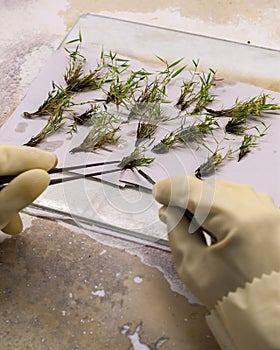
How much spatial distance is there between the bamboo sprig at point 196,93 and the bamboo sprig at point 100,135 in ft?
0.52

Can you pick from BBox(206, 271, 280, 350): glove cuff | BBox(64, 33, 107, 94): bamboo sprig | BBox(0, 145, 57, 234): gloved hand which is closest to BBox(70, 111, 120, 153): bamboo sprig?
BBox(64, 33, 107, 94): bamboo sprig

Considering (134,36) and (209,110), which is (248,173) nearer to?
(209,110)

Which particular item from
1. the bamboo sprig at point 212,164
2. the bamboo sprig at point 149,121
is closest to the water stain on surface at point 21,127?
the bamboo sprig at point 149,121

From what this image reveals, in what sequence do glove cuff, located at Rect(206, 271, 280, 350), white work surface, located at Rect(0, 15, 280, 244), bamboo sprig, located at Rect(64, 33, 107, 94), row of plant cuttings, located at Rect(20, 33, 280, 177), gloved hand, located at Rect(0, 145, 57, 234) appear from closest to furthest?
glove cuff, located at Rect(206, 271, 280, 350), gloved hand, located at Rect(0, 145, 57, 234), white work surface, located at Rect(0, 15, 280, 244), row of plant cuttings, located at Rect(20, 33, 280, 177), bamboo sprig, located at Rect(64, 33, 107, 94)

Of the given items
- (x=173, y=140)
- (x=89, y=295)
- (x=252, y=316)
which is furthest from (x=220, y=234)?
(x=173, y=140)

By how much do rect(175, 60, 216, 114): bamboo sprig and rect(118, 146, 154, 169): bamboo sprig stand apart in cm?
17

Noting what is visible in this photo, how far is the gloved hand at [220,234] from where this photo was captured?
34.5 inches

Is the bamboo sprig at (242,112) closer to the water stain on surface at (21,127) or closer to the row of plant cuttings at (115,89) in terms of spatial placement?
the row of plant cuttings at (115,89)

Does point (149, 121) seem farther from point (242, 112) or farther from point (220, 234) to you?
point (220, 234)

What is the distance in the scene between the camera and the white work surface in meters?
1.14

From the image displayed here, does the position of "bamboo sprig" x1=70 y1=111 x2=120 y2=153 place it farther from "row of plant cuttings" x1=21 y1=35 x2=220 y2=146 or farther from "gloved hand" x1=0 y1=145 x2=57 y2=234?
"gloved hand" x1=0 y1=145 x2=57 y2=234

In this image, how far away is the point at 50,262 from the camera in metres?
1.07

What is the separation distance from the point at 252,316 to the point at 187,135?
50 cm

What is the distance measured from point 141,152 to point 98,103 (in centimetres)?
18
